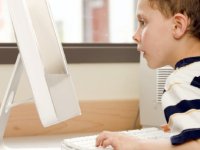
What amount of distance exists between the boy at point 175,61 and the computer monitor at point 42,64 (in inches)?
5.0

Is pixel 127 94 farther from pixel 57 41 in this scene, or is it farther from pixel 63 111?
pixel 63 111

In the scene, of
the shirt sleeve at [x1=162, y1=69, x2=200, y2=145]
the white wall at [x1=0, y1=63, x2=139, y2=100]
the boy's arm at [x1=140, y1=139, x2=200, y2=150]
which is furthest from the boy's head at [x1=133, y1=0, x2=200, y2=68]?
the white wall at [x1=0, y1=63, x2=139, y2=100]

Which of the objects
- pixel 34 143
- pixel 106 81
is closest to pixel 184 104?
pixel 34 143

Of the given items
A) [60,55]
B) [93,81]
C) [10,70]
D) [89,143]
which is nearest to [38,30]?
[60,55]

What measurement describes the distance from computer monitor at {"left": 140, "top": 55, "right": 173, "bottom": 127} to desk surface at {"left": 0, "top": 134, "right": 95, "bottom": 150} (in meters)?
0.24

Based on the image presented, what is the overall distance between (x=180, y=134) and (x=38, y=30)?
36cm

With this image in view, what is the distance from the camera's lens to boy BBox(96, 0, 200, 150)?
0.86 meters

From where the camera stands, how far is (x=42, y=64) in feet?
2.83

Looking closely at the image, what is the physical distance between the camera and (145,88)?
57.4 inches

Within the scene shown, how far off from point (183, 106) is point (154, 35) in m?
0.22

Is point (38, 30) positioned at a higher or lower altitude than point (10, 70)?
higher

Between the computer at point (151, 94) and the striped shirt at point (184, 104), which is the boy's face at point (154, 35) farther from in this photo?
the computer at point (151, 94)

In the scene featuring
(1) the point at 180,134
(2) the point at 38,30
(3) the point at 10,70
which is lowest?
(3) the point at 10,70

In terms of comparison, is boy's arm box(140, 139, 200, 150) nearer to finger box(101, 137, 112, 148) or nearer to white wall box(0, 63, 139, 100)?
finger box(101, 137, 112, 148)
